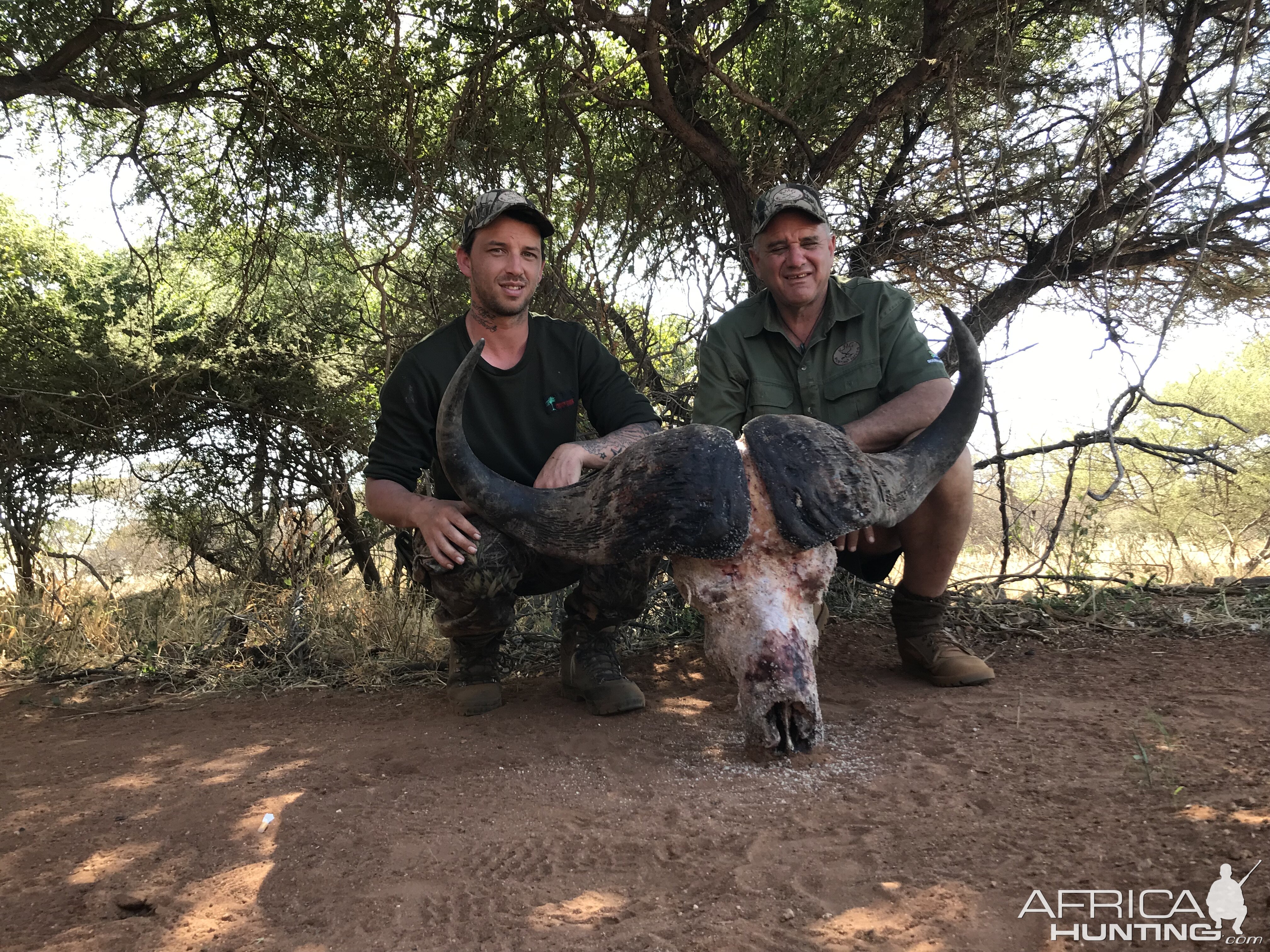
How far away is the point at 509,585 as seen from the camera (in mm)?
3395

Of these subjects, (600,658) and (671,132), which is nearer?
(600,658)

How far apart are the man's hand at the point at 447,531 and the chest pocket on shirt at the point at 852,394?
1.59m

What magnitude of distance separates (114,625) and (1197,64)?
6.76 meters

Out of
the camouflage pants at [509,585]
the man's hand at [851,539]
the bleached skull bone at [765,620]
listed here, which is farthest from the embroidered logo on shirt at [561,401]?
the man's hand at [851,539]

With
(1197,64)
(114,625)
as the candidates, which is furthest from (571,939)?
(1197,64)

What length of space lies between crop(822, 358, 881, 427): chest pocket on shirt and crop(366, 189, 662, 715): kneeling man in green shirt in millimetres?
Result: 756

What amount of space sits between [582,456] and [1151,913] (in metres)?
2.19

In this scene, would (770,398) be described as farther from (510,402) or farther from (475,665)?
(475,665)

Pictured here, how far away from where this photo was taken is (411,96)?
4836 mm

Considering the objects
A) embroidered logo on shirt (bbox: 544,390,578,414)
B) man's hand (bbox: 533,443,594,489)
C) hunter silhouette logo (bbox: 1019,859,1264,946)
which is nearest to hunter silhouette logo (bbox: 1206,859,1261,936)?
hunter silhouette logo (bbox: 1019,859,1264,946)

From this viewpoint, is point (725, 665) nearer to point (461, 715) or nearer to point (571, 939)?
point (571, 939)

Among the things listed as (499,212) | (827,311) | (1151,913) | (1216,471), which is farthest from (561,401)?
(1216,471)

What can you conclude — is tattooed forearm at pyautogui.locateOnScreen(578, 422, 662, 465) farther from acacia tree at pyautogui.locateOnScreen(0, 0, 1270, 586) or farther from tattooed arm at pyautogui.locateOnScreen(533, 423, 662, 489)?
acacia tree at pyautogui.locateOnScreen(0, 0, 1270, 586)

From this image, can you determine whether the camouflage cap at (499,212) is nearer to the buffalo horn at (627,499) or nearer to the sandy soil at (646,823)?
the buffalo horn at (627,499)
